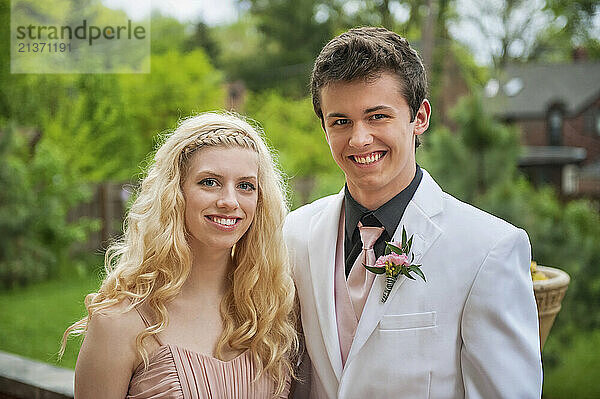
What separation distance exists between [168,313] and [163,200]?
327 millimetres

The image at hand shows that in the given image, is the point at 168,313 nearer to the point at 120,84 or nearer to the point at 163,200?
the point at 163,200

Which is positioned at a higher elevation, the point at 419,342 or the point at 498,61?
the point at 498,61

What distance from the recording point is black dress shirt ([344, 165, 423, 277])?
211 centimetres

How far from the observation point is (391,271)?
1.95m

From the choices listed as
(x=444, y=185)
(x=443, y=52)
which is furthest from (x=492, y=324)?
(x=443, y=52)

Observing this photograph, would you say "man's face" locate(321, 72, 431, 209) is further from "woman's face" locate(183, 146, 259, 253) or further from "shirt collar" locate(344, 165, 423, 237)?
"woman's face" locate(183, 146, 259, 253)

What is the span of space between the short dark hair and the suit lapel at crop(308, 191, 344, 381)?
0.41m

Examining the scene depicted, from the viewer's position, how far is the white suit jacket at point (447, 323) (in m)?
1.84

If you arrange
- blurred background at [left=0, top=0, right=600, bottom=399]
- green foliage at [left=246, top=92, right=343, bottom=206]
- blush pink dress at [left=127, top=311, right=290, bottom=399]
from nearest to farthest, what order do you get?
blush pink dress at [left=127, top=311, right=290, bottom=399]
blurred background at [left=0, top=0, right=600, bottom=399]
green foliage at [left=246, top=92, right=343, bottom=206]

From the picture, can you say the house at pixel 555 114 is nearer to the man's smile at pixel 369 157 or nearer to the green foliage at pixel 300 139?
the green foliage at pixel 300 139

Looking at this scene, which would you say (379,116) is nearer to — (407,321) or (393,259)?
(393,259)

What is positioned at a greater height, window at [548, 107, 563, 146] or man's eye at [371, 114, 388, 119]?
window at [548, 107, 563, 146]

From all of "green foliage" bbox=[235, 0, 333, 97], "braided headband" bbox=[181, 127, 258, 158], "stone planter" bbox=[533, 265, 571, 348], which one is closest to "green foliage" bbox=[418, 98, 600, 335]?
"stone planter" bbox=[533, 265, 571, 348]

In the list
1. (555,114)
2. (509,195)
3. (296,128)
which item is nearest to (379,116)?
(509,195)
